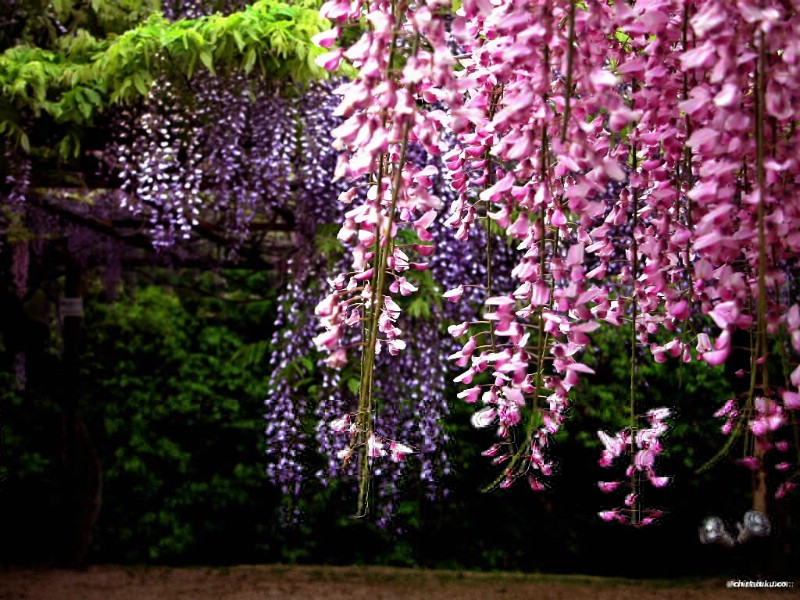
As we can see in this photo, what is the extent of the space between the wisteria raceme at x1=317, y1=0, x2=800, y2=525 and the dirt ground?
3.06 meters

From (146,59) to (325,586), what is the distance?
2643 millimetres

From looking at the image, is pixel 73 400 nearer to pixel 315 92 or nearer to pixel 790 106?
pixel 315 92

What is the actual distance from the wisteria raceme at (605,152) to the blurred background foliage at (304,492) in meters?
3.04

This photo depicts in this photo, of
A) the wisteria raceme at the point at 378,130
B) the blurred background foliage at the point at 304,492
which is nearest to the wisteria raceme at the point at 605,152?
the wisteria raceme at the point at 378,130

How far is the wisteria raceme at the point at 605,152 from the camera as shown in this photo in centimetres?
94

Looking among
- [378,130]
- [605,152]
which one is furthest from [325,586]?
[378,130]

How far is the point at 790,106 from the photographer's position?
100 centimetres

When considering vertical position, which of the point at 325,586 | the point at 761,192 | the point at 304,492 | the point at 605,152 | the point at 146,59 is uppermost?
the point at 146,59

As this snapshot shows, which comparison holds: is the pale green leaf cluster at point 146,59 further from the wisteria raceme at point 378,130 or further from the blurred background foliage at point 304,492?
the wisteria raceme at point 378,130

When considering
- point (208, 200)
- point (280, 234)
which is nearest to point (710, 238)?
point (208, 200)

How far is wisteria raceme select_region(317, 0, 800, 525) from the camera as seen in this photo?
940mm

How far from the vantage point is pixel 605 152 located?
136 centimetres

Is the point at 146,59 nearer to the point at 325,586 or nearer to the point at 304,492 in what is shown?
the point at 304,492

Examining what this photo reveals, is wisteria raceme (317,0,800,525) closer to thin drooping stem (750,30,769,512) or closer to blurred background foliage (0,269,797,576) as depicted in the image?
thin drooping stem (750,30,769,512)
